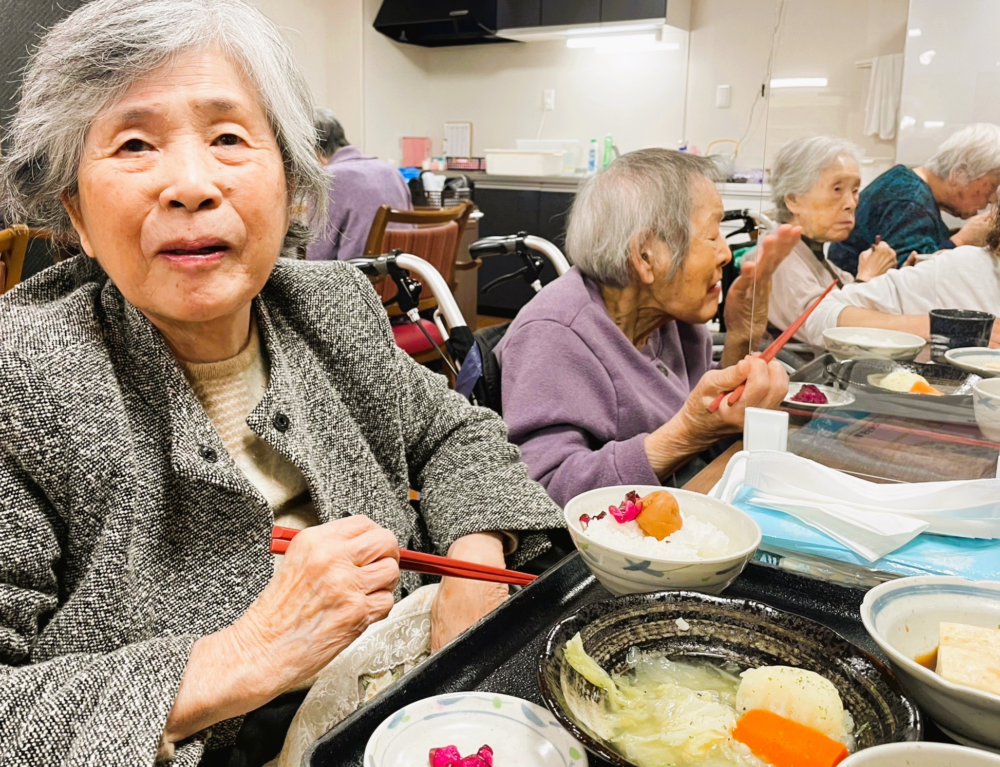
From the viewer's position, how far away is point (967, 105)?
1.14 metres

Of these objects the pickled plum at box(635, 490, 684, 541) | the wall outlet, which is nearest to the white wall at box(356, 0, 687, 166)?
the wall outlet

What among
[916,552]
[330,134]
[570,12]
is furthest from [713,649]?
[570,12]

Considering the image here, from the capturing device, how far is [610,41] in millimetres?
6434

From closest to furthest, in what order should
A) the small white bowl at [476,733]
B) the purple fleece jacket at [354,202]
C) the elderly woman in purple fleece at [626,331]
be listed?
1. the small white bowl at [476,733]
2. the elderly woman in purple fleece at [626,331]
3. the purple fleece jacket at [354,202]

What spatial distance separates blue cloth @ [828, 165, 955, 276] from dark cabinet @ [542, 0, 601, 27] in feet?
17.1

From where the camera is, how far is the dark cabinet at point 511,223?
6.31 meters

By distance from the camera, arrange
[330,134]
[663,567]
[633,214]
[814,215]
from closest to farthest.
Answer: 1. [663,567]
2. [814,215]
3. [633,214]
4. [330,134]

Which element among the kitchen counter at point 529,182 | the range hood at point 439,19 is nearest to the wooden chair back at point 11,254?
the kitchen counter at point 529,182

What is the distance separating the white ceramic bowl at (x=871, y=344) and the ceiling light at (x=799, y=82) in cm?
39

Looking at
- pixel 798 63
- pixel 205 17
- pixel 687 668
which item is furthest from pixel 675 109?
→ pixel 687 668

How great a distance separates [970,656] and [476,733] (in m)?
0.39

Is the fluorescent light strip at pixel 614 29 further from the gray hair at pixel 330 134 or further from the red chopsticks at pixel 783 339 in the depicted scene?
the red chopsticks at pixel 783 339

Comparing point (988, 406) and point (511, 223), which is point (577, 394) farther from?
point (511, 223)

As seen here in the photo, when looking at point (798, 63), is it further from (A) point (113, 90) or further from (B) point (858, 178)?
(A) point (113, 90)
